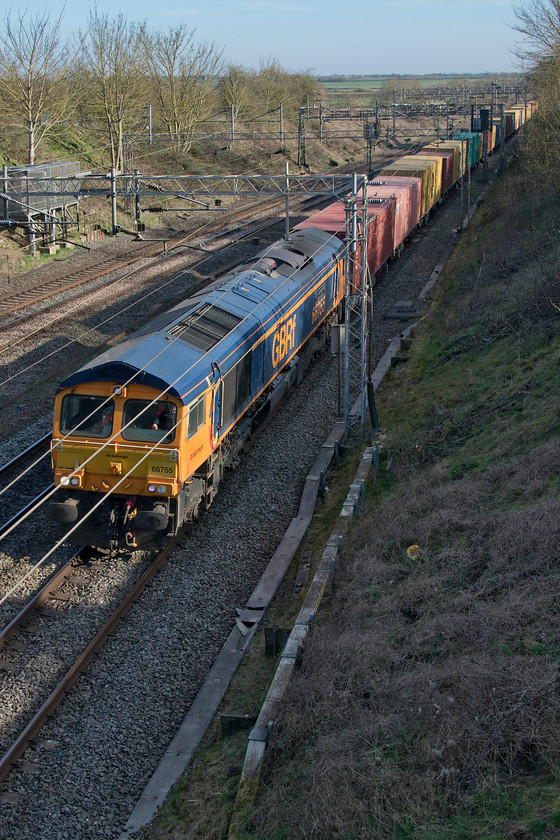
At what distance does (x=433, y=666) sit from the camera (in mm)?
7562

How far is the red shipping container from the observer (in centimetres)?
4017

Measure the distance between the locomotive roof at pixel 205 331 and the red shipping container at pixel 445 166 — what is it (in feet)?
78.3

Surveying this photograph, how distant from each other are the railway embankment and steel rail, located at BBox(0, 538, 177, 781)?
1745 mm

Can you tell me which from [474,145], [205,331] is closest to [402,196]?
[205,331]

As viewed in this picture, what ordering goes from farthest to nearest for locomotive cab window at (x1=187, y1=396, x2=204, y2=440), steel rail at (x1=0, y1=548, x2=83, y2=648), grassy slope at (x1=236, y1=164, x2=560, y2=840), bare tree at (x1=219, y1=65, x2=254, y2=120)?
bare tree at (x1=219, y1=65, x2=254, y2=120)
locomotive cab window at (x1=187, y1=396, x2=204, y2=440)
steel rail at (x1=0, y1=548, x2=83, y2=648)
grassy slope at (x1=236, y1=164, x2=560, y2=840)

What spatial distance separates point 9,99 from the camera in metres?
Result: 36.5

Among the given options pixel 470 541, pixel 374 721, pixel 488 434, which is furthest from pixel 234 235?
pixel 374 721

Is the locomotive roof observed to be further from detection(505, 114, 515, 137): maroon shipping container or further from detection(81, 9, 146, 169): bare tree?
detection(505, 114, 515, 137): maroon shipping container

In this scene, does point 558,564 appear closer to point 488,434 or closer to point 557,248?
point 488,434

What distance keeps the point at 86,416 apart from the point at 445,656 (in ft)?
20.0

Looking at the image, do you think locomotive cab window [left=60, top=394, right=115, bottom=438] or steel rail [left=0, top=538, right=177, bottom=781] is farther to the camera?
locomotive cab window [left=60, top=394, right=115, bottom=438]

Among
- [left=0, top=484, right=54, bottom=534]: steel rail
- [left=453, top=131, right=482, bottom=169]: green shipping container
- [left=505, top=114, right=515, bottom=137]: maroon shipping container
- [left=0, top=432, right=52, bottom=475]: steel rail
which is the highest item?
[left=505, top=114, right=515, bottom=137]: maroon shipping container

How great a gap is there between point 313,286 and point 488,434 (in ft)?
A: 22.5

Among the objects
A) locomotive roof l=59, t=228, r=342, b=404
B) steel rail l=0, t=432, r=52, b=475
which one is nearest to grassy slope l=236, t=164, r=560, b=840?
locomotive roof l=59, t=228, r=342, b=404
